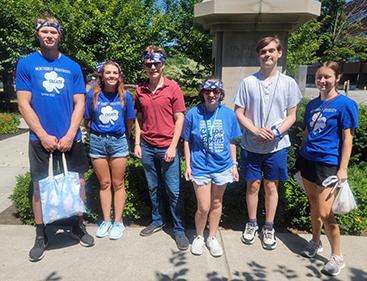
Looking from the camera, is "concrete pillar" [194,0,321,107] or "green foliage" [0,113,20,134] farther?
"green foliage" [0,113,20,134]

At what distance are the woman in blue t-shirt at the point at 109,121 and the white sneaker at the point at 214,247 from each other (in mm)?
1041

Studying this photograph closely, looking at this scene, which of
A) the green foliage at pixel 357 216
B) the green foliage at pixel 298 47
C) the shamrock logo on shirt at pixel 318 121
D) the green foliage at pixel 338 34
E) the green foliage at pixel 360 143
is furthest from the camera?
the green foliage at pixel 338 34

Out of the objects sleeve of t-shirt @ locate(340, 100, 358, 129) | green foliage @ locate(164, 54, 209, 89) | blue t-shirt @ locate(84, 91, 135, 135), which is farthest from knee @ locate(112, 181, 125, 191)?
green foliage @ locate(164, 54, 209, 89)

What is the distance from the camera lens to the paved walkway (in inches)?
120

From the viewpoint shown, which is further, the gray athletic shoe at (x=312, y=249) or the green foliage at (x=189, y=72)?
the green foliage at (x=189, y=72)

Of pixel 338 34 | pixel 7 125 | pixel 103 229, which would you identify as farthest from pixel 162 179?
pixel 338 34

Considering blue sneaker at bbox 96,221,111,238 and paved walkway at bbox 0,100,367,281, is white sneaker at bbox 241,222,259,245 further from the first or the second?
blue sneaker at bbox 96,221,111,238

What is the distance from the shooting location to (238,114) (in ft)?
10.9

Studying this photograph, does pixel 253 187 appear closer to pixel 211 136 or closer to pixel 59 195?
pixel 211 136

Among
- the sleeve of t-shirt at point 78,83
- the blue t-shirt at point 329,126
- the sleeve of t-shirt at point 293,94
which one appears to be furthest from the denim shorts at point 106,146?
the blue t-shirt at point 329,126

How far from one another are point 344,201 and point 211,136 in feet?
3.88

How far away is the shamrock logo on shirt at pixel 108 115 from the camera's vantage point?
338 cm

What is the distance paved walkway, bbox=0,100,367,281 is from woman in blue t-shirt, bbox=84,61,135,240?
26.6 inches

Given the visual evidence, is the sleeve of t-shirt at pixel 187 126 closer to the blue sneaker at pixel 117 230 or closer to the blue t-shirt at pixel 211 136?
the blue t-shirt at pixel 211 136
